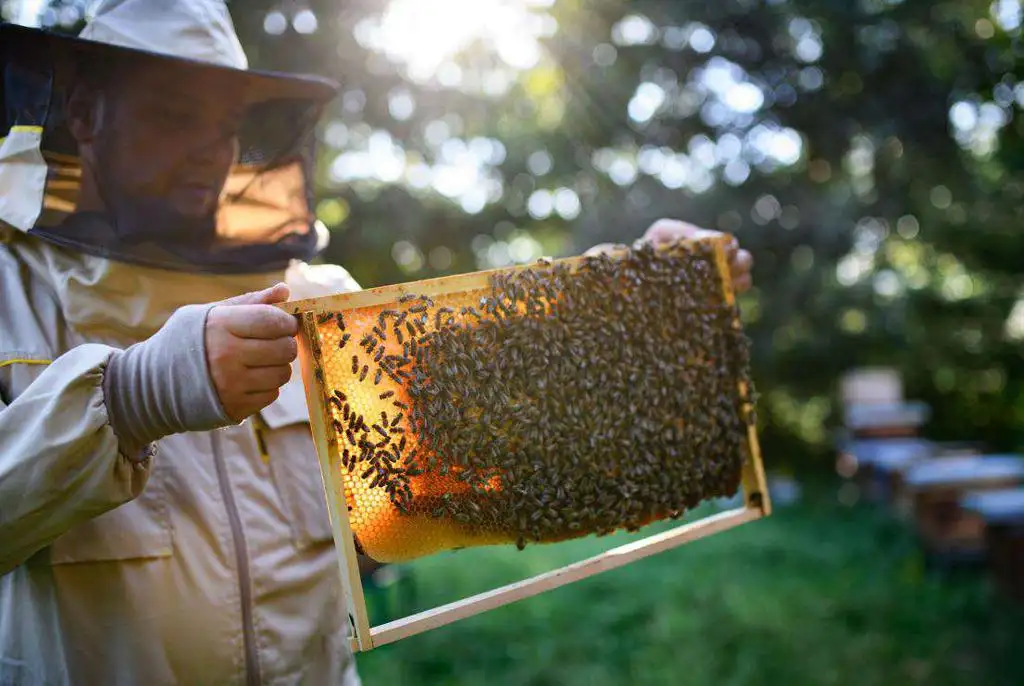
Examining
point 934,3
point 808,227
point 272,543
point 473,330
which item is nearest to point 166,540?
point 272,543

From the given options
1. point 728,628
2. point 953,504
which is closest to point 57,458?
point 728,628

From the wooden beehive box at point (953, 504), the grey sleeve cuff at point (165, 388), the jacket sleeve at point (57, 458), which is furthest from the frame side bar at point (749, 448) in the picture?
the wooden beehive box at point (953, 504)

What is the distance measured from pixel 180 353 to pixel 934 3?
7.72 metres

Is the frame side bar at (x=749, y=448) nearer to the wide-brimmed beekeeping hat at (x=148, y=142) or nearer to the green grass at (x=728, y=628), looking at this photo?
the wide-brimmed beekeeping hat at (x=148, y=142)

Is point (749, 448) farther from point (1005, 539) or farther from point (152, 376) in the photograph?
point (1005, 539)

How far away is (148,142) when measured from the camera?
205cm

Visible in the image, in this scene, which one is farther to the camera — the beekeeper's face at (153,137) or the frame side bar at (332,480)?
the beekeeper's face at (153,137)

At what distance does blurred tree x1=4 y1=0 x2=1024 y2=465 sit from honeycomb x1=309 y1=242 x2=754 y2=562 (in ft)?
11.2

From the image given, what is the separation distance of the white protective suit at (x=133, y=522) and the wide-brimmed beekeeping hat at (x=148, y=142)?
0.27 ft

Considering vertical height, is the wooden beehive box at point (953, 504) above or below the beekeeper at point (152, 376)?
below

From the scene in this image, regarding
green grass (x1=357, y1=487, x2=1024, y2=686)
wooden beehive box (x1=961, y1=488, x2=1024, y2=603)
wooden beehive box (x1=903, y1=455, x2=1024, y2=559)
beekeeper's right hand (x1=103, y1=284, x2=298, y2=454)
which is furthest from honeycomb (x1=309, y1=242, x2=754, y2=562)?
wooden beehive box (x1=903, y1=455, x2=1024, y2=559)

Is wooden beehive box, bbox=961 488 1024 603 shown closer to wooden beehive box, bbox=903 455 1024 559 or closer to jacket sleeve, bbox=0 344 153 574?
wooden beehive box, bbox=903 455 1024 559

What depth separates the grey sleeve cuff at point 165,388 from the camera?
5.11ft

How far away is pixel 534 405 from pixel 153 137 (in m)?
1.18
